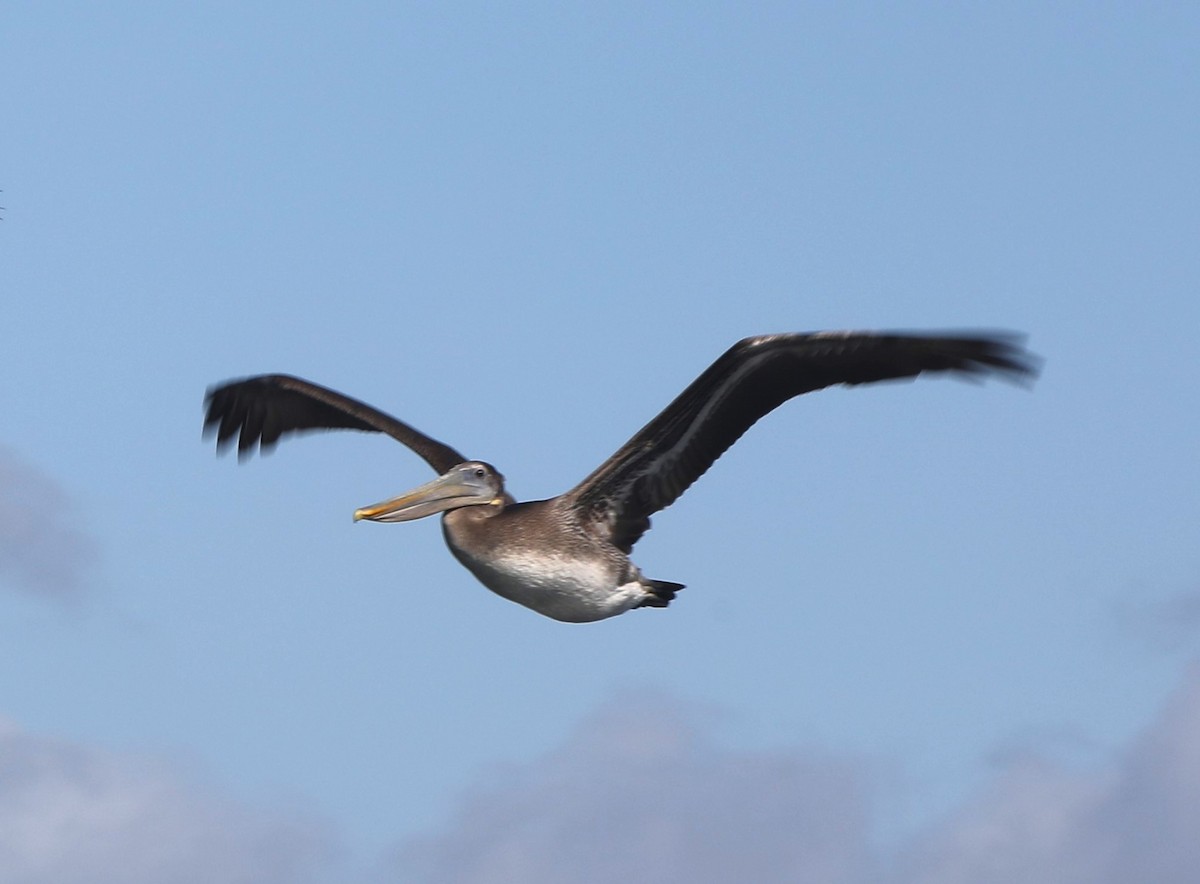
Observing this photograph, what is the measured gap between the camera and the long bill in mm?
15242

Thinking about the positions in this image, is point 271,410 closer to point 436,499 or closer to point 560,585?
point 436,499

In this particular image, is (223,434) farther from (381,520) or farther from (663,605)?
(663,605)

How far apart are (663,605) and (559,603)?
89 cm

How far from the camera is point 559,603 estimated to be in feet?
47.6

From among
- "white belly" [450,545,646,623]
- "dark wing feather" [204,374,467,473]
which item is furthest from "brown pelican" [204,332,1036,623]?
"dark wing feather" [204,374,467,473]

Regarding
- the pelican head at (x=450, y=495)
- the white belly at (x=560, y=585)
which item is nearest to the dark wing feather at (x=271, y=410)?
the pelican head at (x=450, y=495)

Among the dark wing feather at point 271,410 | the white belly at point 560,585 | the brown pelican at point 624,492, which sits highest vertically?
the dark wing feather at point 271,410

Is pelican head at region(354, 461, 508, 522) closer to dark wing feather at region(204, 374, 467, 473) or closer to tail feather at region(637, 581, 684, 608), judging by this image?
tail feather at region(637, 581, 684, 608)

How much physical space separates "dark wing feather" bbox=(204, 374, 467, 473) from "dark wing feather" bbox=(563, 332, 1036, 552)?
380 centimetres

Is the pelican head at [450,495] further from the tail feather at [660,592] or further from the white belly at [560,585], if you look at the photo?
the tail feather at [660,592]

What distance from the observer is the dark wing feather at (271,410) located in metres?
18.0

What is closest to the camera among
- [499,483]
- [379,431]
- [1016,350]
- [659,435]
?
[1016,350]

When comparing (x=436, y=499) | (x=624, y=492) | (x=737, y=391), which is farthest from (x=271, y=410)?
(x=737, y=391)

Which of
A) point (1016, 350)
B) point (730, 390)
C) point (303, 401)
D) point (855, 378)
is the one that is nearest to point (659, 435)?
point (730, 390)
